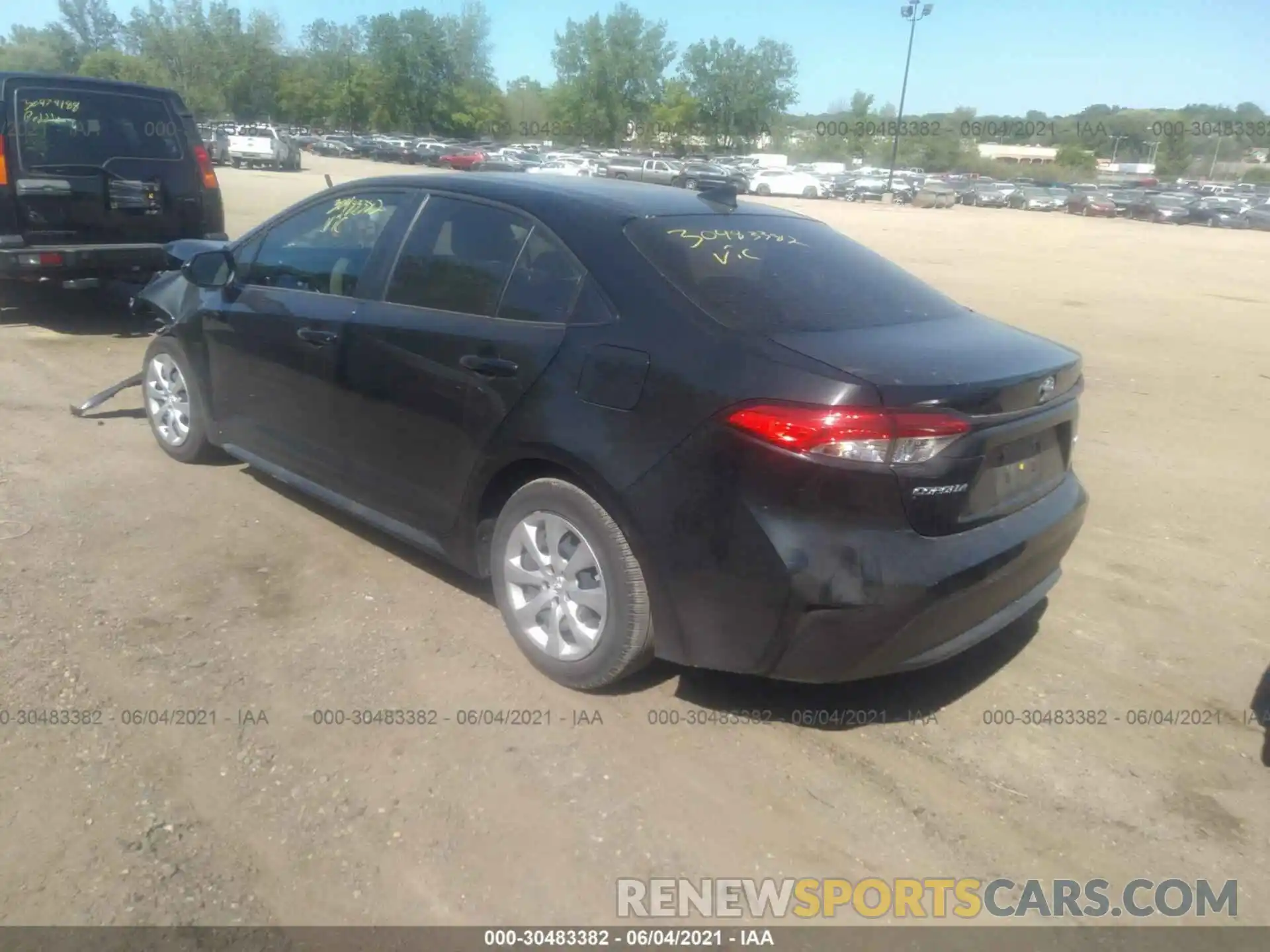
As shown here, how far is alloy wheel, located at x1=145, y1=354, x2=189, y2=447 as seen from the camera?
17.6ft

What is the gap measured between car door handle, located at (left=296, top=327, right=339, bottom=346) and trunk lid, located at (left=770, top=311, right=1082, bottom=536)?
2031 mm

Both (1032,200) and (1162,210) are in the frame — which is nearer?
(1162,210)

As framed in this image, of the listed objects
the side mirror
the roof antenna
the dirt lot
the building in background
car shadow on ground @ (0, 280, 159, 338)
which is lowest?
the dirt lot

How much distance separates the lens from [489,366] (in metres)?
3.51

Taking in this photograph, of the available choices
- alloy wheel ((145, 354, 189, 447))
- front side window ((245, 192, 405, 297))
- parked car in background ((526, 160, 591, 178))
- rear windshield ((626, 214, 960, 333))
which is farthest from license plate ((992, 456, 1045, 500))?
parked car in background ((526, 160, 591, 178))

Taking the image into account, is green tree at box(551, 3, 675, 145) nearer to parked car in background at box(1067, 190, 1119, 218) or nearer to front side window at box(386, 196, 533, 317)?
parked car in background at box(1067, 190, 1119, 218)

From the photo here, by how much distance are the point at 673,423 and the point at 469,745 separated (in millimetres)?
1215

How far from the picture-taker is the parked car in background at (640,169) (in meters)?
37.3

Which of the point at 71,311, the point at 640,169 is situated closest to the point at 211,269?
the point at 71,311

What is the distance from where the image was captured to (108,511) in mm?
4848

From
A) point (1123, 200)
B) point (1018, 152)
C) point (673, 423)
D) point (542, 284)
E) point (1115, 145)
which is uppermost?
point (1115, 145)

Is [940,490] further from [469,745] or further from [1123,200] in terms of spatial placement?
[1123,200]

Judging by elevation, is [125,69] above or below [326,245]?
above

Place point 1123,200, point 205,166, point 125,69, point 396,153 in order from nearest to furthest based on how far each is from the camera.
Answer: point 205,166 < point 1123,200 < point 396,153 < point 125,69
